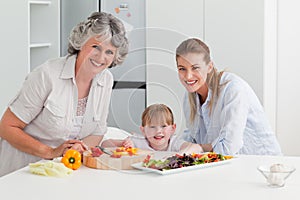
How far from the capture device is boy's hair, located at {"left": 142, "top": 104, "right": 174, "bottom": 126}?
216 centimetres

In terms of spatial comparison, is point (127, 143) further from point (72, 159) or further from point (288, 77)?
point (288, 77)

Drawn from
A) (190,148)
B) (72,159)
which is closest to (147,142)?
(190,148)

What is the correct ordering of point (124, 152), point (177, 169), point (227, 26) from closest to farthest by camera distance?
point (177, 169) < point (124, 152) < point (227, 26)

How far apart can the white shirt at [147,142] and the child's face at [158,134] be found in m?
0.02

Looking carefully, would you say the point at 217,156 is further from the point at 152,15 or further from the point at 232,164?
the point at 152,15

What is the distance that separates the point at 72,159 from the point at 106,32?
1.64ft

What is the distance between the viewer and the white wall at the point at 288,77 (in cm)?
427

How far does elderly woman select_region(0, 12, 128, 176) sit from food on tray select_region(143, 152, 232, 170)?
1.45 feet

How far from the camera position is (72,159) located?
220 cm

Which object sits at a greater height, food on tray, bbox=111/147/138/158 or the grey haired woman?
the grey haired woman

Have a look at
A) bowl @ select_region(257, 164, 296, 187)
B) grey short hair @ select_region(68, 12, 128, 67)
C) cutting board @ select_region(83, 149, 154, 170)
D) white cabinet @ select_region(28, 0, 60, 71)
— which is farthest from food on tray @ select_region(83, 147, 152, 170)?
white cabinet @ select_region(28, 0, 60, 71)

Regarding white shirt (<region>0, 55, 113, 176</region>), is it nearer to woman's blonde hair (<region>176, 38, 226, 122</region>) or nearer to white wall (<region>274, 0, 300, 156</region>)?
woman's blonde hair (<region>176, 38, 226, 122</region>)

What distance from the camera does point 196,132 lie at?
241cm

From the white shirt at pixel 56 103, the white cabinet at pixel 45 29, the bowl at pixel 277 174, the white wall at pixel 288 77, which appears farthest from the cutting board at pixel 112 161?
the white cabinet at pixel 45 29
